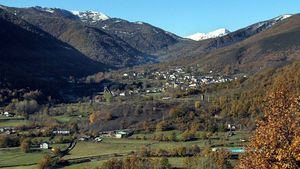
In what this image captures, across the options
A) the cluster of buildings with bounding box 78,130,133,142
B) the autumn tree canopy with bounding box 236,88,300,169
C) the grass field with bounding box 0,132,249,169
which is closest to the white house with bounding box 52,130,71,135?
the cluster of buildings with bounding box 78,130,133,142

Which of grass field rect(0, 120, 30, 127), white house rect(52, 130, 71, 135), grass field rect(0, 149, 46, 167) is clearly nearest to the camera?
grass field rect(0, 149, 46, 167)

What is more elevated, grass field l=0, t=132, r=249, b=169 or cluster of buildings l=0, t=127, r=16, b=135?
cluster of buildings l=0, t=127, r=16, b=135

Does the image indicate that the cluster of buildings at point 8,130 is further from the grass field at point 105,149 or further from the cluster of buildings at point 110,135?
the grass field at point 105,149

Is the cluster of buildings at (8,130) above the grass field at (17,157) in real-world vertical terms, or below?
above

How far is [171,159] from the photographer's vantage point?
7294cm

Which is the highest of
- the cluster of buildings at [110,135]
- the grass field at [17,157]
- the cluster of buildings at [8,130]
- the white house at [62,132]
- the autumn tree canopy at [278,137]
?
the autumn tree canopy at [278,137]

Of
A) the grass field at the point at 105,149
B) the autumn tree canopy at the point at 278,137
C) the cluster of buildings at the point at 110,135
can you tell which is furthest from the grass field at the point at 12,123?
the autumn tree canopy at the point at 278,137

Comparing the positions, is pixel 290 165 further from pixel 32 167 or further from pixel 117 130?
pixel 117 130

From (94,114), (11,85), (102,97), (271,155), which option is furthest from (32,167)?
(11,85)

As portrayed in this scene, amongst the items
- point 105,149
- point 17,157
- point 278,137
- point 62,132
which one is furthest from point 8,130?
point 278,137

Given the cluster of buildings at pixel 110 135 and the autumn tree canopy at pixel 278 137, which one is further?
the cluster of buildings at pixel 110 135

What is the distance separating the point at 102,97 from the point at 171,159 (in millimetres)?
89577

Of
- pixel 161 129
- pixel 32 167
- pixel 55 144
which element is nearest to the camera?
pixel 32 167

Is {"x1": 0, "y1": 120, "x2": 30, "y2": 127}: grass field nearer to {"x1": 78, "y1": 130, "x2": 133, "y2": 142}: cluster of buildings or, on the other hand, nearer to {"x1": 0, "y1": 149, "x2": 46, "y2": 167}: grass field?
{"x1": 78, "y1": 130, "x2": 133, "y2": 142}: cluster of buildings
